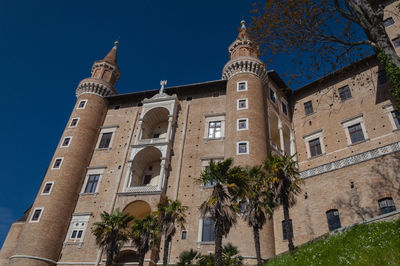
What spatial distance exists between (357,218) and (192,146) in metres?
15.6

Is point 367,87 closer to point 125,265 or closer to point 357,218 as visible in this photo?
point 357,218

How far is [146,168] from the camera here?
33.5 meters

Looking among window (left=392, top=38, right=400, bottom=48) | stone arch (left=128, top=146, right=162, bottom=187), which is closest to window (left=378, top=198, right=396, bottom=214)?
window (left=392, top=38, right=400, bottom=48)

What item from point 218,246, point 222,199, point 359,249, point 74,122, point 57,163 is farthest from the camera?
point 74,122

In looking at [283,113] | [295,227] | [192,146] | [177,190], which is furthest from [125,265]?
[283,113]

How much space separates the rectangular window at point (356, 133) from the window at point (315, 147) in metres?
3.14

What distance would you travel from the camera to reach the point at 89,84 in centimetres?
3756

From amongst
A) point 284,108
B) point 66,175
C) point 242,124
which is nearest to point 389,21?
point 284,108

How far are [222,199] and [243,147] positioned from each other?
36.9 feet

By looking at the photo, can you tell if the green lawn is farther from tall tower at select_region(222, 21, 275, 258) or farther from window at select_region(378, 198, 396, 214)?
tall tower at select_region(222, 21, 275, 258)

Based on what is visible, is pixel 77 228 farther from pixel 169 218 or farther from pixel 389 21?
pixel 389 21

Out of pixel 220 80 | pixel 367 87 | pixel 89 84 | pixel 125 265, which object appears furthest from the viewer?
pixel 89 84

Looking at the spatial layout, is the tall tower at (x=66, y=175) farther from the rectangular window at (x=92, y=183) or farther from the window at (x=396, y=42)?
the window at (x=396, y=42)

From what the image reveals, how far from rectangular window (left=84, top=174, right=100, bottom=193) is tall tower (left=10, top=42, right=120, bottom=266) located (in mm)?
826
